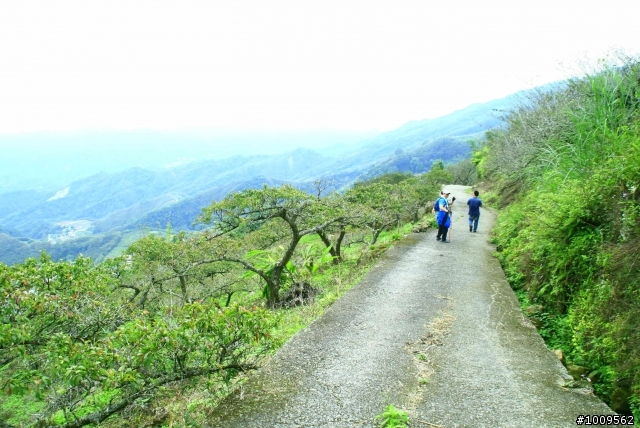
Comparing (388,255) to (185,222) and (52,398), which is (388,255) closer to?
(52,398)

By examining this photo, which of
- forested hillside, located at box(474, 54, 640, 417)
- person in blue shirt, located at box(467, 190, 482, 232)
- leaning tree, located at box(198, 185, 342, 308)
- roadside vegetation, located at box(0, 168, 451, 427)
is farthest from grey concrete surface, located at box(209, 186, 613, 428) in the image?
person in blue shirt, located at box(467, 190, 482, 232)

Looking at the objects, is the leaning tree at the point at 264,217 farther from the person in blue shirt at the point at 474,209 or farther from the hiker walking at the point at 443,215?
the person in blue shirt at the point at 474,209

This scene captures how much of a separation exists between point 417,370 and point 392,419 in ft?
3.61

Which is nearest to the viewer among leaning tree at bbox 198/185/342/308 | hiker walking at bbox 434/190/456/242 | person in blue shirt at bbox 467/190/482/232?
leaning tree at bbox 198/185/342/308

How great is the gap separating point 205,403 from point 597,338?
4.34 metres

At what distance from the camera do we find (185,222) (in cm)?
18688

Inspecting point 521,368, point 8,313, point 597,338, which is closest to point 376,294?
point 521,368

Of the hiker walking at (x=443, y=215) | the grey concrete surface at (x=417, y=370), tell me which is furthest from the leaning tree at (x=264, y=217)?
the grey concrete surface at (x=417, y=370)

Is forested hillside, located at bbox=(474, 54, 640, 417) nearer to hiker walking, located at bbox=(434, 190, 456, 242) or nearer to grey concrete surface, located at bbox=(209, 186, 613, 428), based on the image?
grey concrete surface, located at bbox=(209, 186, 613, 428)

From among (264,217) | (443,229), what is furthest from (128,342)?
(443,229)

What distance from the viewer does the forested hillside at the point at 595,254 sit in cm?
391

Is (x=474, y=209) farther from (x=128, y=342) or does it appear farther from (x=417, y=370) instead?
(x=128, y=342)

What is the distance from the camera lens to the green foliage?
11.4 feet

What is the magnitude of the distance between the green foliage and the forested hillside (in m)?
2.04
